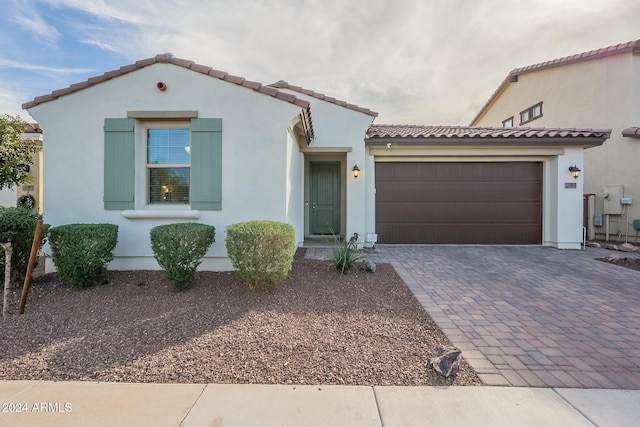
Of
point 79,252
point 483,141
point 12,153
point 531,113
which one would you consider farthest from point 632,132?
point 12,153

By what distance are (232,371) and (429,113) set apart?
52.5ft

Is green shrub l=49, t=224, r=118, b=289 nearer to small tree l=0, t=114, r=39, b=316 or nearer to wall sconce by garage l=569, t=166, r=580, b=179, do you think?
small tree l=0, t=114, r=39, b=316

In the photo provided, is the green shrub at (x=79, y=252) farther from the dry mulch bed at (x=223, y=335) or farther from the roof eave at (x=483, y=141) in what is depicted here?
the roof eave at (x=483, y=141)

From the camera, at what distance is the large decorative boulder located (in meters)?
2.48

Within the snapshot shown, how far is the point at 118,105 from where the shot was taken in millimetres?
5195

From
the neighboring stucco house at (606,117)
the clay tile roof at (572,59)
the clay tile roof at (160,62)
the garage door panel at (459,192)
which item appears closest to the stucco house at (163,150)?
the clay tile roof at (160,62)

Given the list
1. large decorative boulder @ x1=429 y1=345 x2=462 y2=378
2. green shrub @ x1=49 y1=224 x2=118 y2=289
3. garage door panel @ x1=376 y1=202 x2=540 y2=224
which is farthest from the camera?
garage door panel @ x1=376 y1=202 x2=540 y2=224

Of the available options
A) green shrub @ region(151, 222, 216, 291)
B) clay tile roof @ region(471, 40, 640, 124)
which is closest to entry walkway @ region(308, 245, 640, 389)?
green shrub @ region(151, 222, 216, 291)

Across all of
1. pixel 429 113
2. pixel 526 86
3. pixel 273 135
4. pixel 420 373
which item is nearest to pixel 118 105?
pixel 273 135

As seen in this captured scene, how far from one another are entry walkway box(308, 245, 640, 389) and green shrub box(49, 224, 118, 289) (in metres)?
4.16

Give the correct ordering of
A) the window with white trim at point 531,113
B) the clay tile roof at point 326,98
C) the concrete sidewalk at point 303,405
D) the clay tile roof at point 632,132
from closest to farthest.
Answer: the concrete sidewalk at point 303,405 < the clay tile roof at point 326,98 < the clay tile roof at point 632,132 < the window with white trim at point 531,113

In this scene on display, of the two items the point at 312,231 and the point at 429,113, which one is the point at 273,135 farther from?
the point at 429,113

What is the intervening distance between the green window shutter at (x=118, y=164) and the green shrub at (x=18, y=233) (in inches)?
40.6

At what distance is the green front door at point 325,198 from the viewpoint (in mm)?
10180
